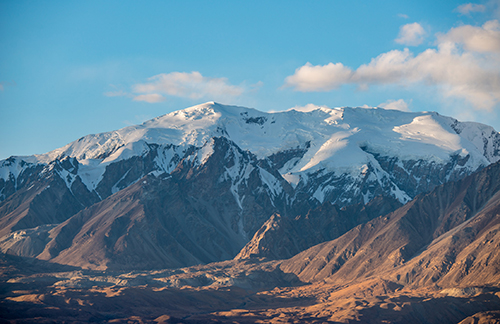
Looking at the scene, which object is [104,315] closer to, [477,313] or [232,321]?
[232,321]

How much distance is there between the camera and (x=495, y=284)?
198 m

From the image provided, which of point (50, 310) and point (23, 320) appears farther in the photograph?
point (50, 310)

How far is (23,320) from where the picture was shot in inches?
7092

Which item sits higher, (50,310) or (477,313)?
(50,310)

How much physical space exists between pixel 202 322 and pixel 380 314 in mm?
47553

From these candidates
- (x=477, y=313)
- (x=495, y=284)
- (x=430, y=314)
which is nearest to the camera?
(x=477, y=313)

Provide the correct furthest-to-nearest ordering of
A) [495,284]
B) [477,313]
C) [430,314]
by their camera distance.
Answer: [495,284] → [430,314] → [477,313]

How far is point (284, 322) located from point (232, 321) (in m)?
14.4

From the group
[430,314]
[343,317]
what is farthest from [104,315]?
[430,314]

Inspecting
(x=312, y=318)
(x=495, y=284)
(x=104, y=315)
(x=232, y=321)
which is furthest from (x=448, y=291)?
(x=104, y=315)

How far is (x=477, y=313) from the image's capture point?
17288 centimetres

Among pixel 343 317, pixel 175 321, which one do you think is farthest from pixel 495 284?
pixel 175 321

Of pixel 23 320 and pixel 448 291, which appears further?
pixel 448 291

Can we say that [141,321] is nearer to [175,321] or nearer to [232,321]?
[175,321]
